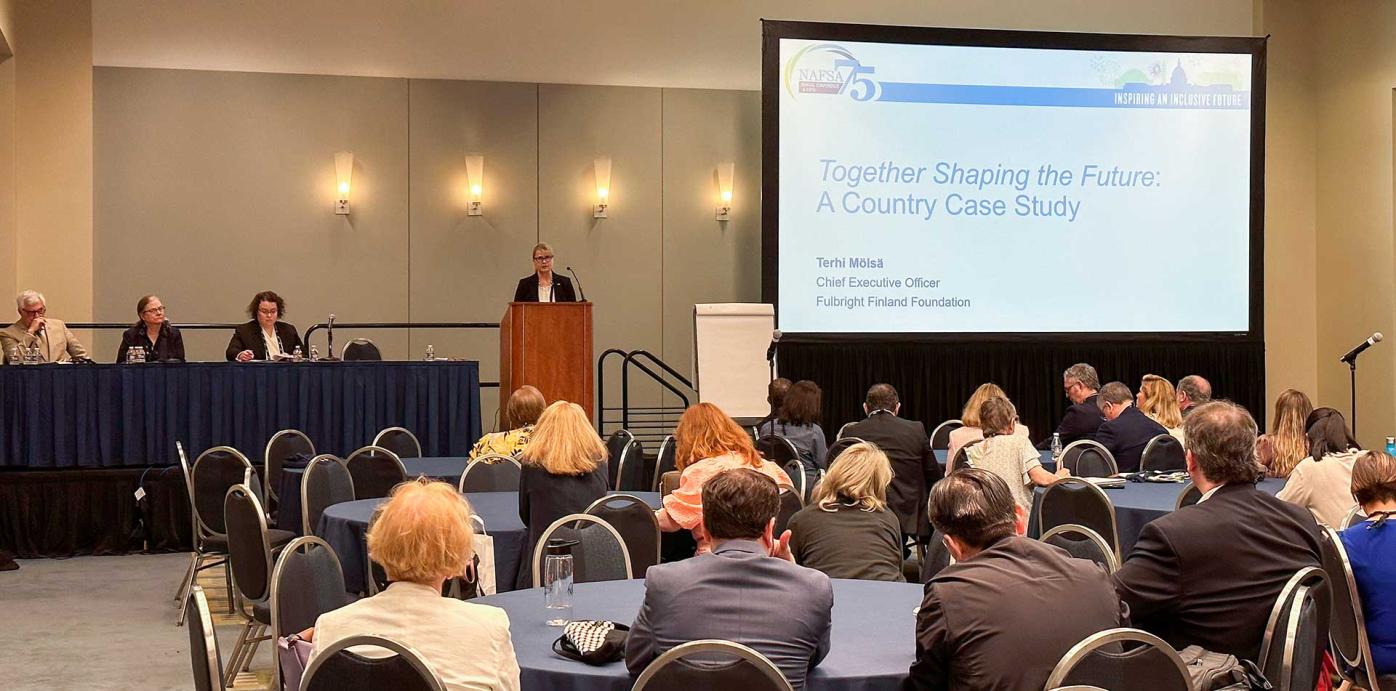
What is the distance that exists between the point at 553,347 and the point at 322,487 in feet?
9.48

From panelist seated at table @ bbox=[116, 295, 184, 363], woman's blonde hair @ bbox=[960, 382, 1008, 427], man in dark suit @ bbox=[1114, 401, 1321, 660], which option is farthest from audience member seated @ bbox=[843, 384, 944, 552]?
panelist seated at table @ bbox=[116, 295, 184, 363]

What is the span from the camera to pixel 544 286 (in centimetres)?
970

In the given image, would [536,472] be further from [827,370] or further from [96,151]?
[96,151]

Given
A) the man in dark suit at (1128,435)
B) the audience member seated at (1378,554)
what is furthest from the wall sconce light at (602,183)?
the audience member seated at (1378,554)

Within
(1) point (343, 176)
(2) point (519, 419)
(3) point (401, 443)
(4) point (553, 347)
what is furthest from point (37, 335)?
(2) point (519, 419)

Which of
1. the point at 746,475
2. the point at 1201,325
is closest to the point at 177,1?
the point at 1201,325

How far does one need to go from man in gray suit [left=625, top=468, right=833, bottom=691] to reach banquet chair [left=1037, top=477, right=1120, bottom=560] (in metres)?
2.96

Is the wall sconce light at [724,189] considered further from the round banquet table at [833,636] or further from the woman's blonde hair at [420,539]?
the woman's blonde hair at [420,539]

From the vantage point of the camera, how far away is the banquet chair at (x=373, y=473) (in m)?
6.73

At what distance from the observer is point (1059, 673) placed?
2516 mm

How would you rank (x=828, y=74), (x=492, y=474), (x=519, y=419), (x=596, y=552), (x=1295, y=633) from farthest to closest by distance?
(x=828, y=74) < (x=519, y=419) < (x=492, y=474) < (x=596, y=552) < (x=1295, y=633)

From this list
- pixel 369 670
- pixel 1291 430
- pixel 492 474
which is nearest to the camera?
pixel 369 670

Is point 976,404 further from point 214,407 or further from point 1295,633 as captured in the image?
point 214,407

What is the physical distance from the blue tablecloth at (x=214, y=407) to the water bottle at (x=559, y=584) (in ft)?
20.7
